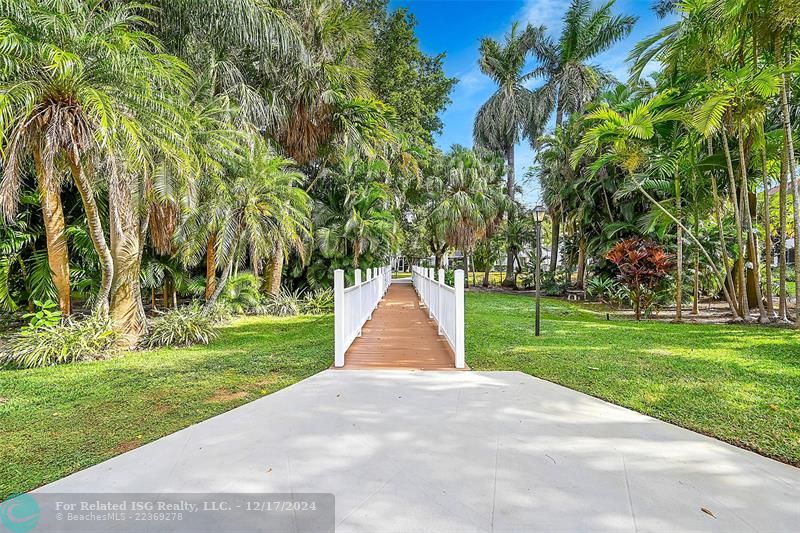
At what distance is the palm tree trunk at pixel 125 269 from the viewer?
7.58 metres

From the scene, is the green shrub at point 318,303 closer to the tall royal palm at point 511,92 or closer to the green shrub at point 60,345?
the green shrub at point 60,345

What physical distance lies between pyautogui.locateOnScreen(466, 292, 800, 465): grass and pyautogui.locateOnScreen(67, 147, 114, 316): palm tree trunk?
22.5ft

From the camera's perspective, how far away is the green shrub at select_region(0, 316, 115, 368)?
637cm

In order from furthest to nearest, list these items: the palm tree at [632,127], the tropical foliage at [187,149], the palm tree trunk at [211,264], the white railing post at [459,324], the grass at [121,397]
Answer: the palm tree trunk at [211,264]
the palm tree at [632,127]
the tropical foliage at [187,149]
the white railing post at [459,324]
the grass at [121,397]

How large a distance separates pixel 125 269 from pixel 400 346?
5.62 meters

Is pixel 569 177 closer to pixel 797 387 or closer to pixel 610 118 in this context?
pixel 610 118

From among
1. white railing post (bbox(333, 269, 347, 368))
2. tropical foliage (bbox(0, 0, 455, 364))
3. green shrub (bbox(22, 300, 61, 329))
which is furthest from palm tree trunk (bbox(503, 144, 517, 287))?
green shrub (bbox(22, 300, 61, 329))

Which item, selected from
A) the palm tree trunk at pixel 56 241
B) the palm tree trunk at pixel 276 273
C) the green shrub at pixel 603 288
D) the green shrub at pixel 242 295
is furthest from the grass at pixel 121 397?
the green shrub at pixel 603 288

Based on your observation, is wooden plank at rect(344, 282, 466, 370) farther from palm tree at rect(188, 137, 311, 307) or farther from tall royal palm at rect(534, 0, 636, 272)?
tall royal palm at rect(534, 0, 636, 272)

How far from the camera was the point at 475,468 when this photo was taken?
2.70 metres

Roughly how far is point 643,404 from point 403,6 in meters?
20.2

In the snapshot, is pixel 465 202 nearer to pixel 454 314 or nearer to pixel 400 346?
pixel 400 346

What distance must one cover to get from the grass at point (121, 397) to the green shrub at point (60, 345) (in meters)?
0.37

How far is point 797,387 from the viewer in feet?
14.3
